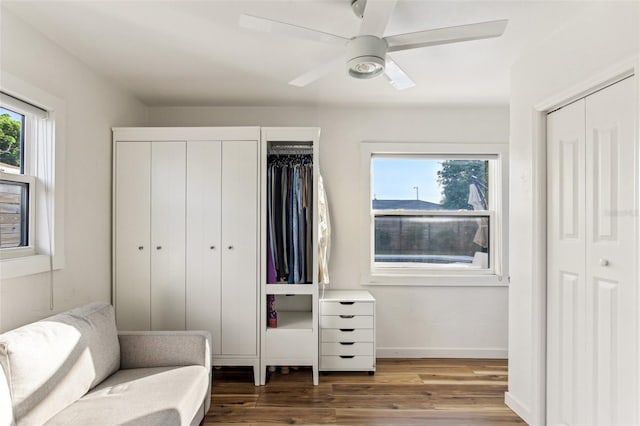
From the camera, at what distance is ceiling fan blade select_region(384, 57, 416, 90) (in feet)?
6.84

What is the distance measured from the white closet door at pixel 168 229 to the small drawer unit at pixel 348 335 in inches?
47.2

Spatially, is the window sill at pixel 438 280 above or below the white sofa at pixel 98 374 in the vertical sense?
above

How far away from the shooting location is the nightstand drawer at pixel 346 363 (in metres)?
3.41

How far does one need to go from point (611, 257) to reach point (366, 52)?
1551 mm

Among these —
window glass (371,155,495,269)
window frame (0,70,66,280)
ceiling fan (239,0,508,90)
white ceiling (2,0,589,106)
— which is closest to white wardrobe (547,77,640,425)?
white ceiling (2,0,589,106)

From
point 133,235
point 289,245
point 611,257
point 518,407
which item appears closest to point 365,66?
point 611,257

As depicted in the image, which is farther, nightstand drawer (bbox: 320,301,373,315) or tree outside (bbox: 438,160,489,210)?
tree outside (bbox: 438,160,489,210)

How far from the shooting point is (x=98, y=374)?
2.28 meters

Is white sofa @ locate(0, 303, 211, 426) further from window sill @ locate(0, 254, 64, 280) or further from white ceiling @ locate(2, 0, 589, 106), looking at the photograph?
white ceiling @ locate(2, 0, 589, 106)

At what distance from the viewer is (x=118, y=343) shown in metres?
2.58

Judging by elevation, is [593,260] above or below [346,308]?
above

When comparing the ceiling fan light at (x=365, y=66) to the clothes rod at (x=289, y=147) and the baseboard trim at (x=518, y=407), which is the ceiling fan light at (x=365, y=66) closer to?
the clothes rod at (x=289, y=147)

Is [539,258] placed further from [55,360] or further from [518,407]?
[55,360]

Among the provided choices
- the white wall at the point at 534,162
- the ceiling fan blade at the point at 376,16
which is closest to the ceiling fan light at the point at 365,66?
the ceiling fan blade at the point at 376,16
